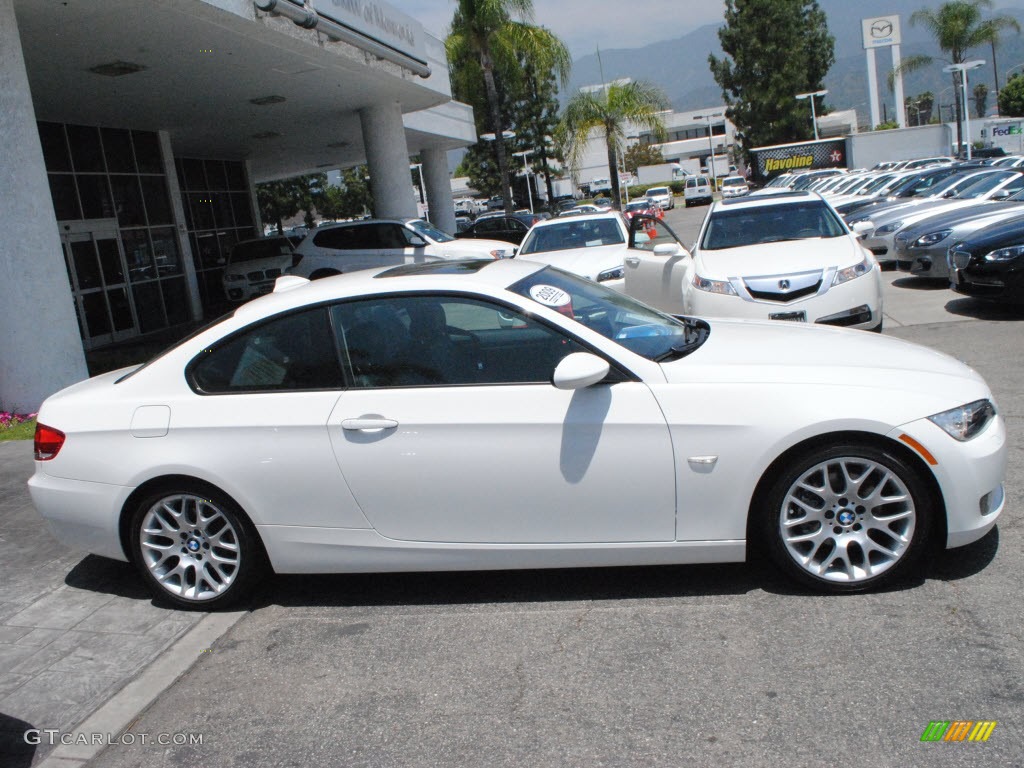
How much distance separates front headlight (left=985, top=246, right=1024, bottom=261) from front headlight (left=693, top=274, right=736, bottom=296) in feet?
10.8

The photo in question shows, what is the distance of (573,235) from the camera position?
13484 millimetres

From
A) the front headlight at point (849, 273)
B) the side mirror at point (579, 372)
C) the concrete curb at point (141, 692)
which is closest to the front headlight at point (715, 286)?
the front headlight at point (849, 273)

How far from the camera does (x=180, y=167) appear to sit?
81.2 feet

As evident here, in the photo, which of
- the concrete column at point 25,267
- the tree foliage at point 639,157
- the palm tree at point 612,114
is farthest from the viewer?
the tree foliage at point 639,157

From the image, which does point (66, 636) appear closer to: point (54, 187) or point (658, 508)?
point (658, 508)

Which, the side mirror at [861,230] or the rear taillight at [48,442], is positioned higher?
the side mirror at [861,230]

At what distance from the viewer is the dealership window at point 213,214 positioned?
24.8 metres

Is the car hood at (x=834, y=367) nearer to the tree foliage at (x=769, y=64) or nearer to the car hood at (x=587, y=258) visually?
the car hood at (x=587, y=258)

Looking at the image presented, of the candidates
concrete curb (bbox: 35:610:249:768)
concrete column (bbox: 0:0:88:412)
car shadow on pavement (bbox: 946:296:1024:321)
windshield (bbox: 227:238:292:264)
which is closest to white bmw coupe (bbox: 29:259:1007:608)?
concrete curb (bbox: 35:610:249:768)

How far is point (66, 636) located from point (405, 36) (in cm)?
1498

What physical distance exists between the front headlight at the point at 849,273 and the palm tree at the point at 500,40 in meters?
23.5

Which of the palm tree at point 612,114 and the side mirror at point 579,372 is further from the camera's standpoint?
the palm tree at point 612,114

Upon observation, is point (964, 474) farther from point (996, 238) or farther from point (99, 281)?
point (99, 281)

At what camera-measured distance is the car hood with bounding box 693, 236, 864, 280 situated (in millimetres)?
8758
